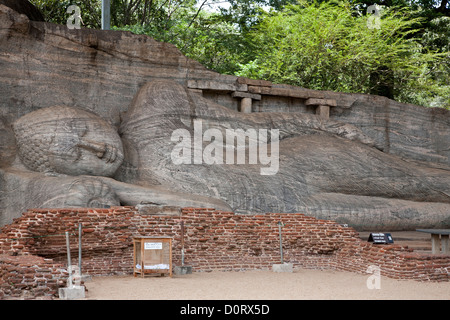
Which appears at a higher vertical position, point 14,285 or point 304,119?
point 304,119

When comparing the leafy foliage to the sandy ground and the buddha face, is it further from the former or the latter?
the sandy ground

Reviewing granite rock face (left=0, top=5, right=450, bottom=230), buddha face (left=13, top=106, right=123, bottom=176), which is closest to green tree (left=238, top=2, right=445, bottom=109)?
granite rock face (left=0, top=5, right=450, bottom=230)

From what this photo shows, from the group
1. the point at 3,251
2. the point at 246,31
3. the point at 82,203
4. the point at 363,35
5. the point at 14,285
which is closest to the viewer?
the point at 14,285

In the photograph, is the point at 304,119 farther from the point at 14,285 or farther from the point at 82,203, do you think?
the point at 14,285

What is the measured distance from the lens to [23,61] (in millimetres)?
10430

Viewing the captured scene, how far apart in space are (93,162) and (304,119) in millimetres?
4722

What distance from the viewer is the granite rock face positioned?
9016 millimetres

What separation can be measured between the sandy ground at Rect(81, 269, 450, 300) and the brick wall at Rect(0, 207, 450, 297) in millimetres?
326

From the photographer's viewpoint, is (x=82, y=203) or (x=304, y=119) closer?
(x=82, y=203)

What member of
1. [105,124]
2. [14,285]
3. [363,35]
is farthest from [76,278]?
[363,35]

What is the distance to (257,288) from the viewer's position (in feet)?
22.2

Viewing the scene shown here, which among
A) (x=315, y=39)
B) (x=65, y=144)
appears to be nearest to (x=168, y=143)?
(x=65, y=144)

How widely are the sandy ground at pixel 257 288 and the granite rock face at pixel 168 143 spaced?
153 centimetres

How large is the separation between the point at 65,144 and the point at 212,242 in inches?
111
